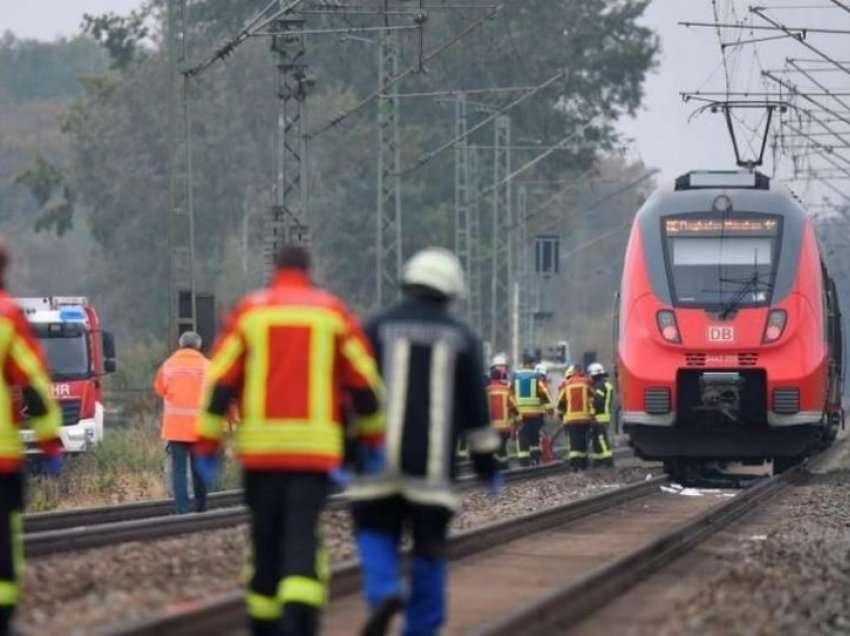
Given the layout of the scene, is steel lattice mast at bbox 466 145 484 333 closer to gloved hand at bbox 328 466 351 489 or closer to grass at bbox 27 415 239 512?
grass at bbox 27 415 239 512

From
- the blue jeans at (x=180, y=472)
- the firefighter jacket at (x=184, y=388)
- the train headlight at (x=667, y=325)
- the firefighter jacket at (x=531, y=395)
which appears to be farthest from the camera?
the firefighter jacket at (x=531, y=395)

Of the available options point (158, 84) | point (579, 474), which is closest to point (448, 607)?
point (579, 474)

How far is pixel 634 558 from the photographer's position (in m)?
15.9

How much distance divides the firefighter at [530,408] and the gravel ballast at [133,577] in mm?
15955

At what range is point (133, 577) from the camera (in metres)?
14.6

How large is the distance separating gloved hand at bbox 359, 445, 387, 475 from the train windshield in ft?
55.7

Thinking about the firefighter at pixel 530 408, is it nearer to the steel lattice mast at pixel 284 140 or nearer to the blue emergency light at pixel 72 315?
the steel lattice mast at pixel 284 140

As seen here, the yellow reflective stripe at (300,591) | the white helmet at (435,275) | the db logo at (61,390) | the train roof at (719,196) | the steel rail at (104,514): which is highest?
A: the train roof at (719,196)

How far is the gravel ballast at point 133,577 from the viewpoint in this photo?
40.5ft

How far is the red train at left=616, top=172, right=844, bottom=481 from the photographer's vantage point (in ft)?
88.3

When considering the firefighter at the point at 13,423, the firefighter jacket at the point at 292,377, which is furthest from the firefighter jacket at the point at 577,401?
the firefighter jacket at the point at 292,377

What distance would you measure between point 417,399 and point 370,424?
247mm

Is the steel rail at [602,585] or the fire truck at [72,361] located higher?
the fire truck at [72,361]

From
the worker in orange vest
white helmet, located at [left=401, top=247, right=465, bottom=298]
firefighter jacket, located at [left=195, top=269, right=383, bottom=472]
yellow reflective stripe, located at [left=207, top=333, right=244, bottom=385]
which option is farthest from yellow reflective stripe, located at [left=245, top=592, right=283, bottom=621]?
the worker in orange vest
